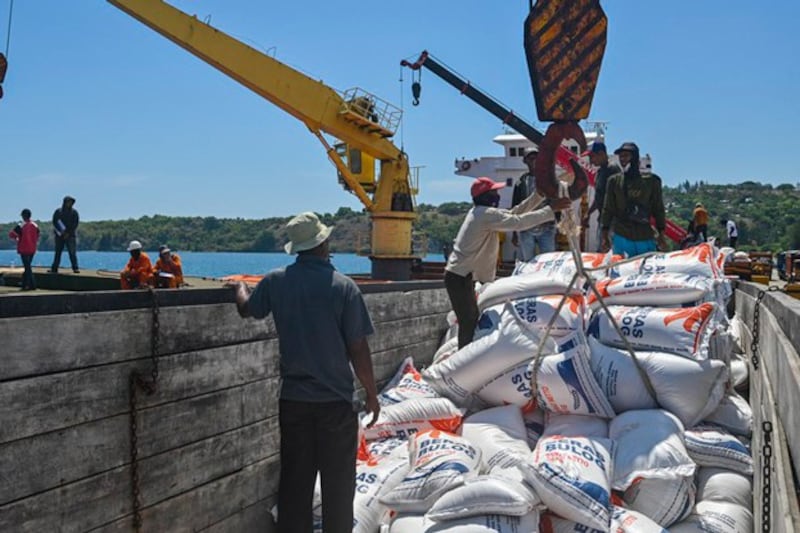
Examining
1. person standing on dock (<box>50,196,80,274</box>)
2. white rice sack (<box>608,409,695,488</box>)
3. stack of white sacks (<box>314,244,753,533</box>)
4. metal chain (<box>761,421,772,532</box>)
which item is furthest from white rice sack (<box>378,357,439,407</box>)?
person standing on dock (<box>50,196,80,274</box>)

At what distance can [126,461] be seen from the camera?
120 inches

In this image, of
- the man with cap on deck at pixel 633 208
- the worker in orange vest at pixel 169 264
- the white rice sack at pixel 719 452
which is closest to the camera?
the white rice sack at pixel 719 452

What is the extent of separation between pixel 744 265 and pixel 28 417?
9612mm

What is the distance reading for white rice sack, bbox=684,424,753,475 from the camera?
402cm

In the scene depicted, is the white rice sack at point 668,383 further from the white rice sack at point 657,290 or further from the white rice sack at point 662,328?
the white rice sack at point 657,290

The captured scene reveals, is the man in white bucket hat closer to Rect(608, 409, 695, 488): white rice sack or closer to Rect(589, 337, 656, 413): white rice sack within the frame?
Rect(608, 409, 695, 488): white rice sack

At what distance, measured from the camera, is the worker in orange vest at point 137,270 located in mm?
9195

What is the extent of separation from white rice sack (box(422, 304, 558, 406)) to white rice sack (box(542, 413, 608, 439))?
457 millimetres

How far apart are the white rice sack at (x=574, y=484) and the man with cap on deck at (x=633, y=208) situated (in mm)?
3249

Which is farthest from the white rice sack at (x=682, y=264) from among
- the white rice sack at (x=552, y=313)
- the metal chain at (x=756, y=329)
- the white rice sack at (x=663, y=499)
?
the white rice sack at (x=663, y=499)

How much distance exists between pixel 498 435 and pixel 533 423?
461 millimetres

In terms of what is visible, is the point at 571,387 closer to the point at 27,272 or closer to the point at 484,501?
the point at 484,501

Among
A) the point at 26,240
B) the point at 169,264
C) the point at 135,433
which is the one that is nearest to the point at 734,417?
the point at 135,433

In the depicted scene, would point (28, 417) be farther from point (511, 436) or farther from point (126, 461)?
point (511, 436)
